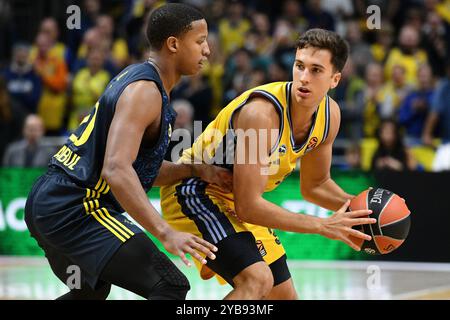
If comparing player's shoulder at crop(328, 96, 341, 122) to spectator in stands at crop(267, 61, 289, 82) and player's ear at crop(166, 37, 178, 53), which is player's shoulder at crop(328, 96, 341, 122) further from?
spectator in stands at crop(267, 61, 289, 82)

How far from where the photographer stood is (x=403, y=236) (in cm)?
456

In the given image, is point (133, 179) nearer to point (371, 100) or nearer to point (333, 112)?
point (333, 112)

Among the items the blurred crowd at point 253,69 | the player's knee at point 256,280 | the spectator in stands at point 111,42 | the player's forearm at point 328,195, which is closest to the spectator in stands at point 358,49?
the blurred crowd at point 253,69

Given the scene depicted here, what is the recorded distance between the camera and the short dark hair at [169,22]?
4.05m

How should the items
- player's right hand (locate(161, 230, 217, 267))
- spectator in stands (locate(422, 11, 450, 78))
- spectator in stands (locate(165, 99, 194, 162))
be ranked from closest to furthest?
player's right hand (locate(161, 230, 217, 267)) → spectator in stands (locate(165, 99, 194, 162)) → spectator in stands (locate(422, 11, 450, 78))

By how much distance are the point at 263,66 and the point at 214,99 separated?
77 cm

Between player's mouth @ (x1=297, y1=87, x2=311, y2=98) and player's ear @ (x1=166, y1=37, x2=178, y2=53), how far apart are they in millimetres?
772

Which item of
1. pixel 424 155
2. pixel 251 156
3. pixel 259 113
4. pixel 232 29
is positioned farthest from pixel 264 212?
pixel 232 29

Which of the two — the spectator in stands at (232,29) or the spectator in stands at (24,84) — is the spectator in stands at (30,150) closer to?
the spectator in stands at (24,84)

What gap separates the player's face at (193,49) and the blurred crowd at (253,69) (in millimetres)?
5037

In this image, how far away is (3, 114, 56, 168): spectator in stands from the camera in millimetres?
9367

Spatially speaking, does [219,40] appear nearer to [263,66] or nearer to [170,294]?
[263,66]

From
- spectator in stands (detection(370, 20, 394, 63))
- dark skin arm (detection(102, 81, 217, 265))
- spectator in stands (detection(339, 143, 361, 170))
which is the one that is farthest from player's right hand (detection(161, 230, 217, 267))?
spectator in stands (detection(370, 20, 394, 63))

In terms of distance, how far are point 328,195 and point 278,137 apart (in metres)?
0.70
